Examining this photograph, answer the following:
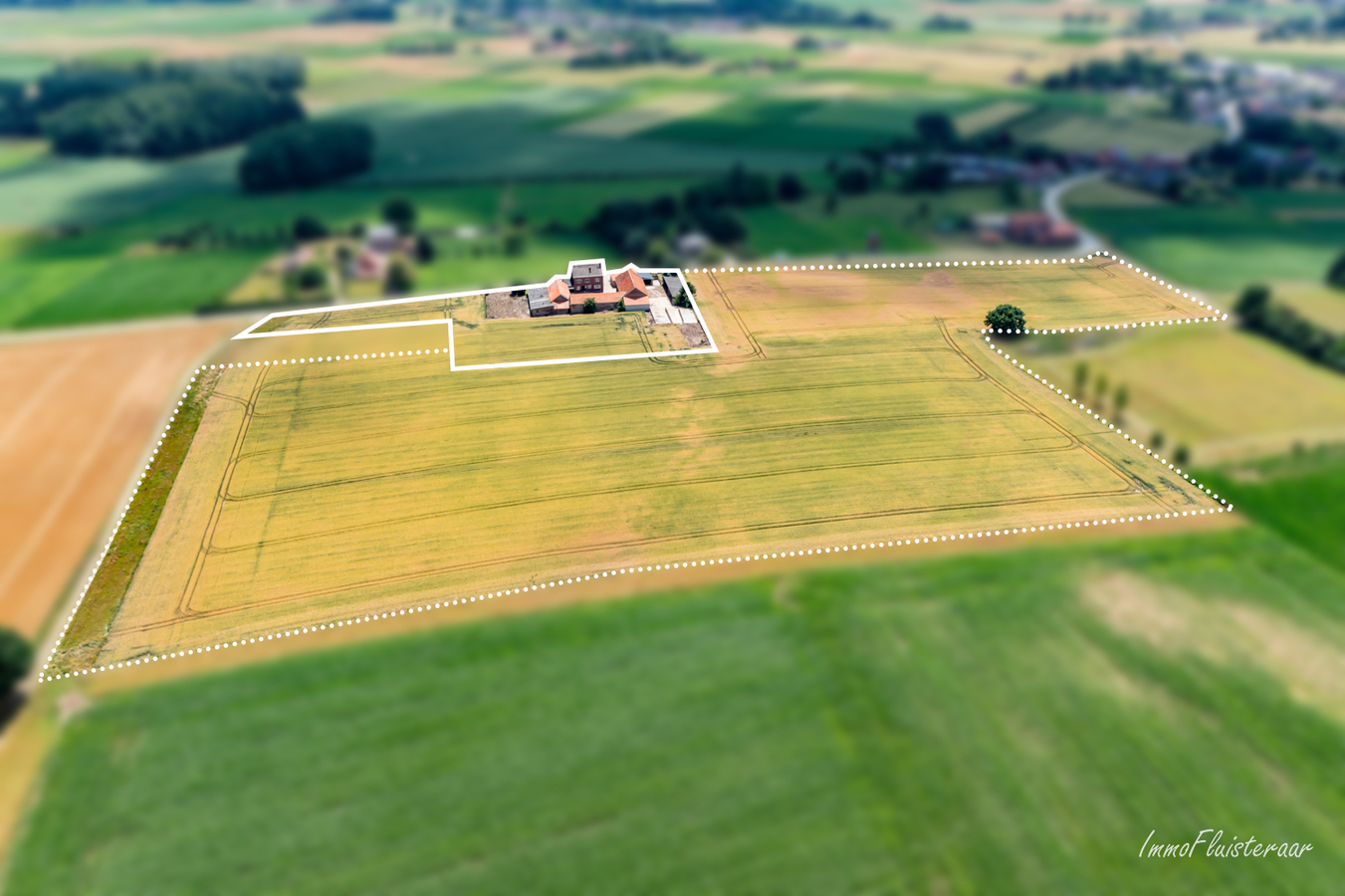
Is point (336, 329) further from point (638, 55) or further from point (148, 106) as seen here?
point (638, 55)

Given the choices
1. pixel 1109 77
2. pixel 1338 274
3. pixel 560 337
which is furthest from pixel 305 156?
pixel 1109 77

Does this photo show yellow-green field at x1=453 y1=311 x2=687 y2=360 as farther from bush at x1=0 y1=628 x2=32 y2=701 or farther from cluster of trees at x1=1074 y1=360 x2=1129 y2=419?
bush at x1=0 y1=628 x2=32 y2=701

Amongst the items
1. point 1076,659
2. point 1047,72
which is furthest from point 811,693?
point 1047,72

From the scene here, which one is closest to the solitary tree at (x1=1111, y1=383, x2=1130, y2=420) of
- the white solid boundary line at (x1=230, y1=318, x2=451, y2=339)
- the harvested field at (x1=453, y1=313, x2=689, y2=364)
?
the harvested field at (x1=453, y1=313, x2=689, y2=364)

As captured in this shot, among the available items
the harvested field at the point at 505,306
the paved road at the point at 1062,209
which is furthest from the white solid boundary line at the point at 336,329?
the paved road at the point at 1062,209

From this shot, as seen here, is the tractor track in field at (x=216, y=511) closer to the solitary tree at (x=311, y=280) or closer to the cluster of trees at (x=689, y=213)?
the cluster of trees at (x=689, y=213)
